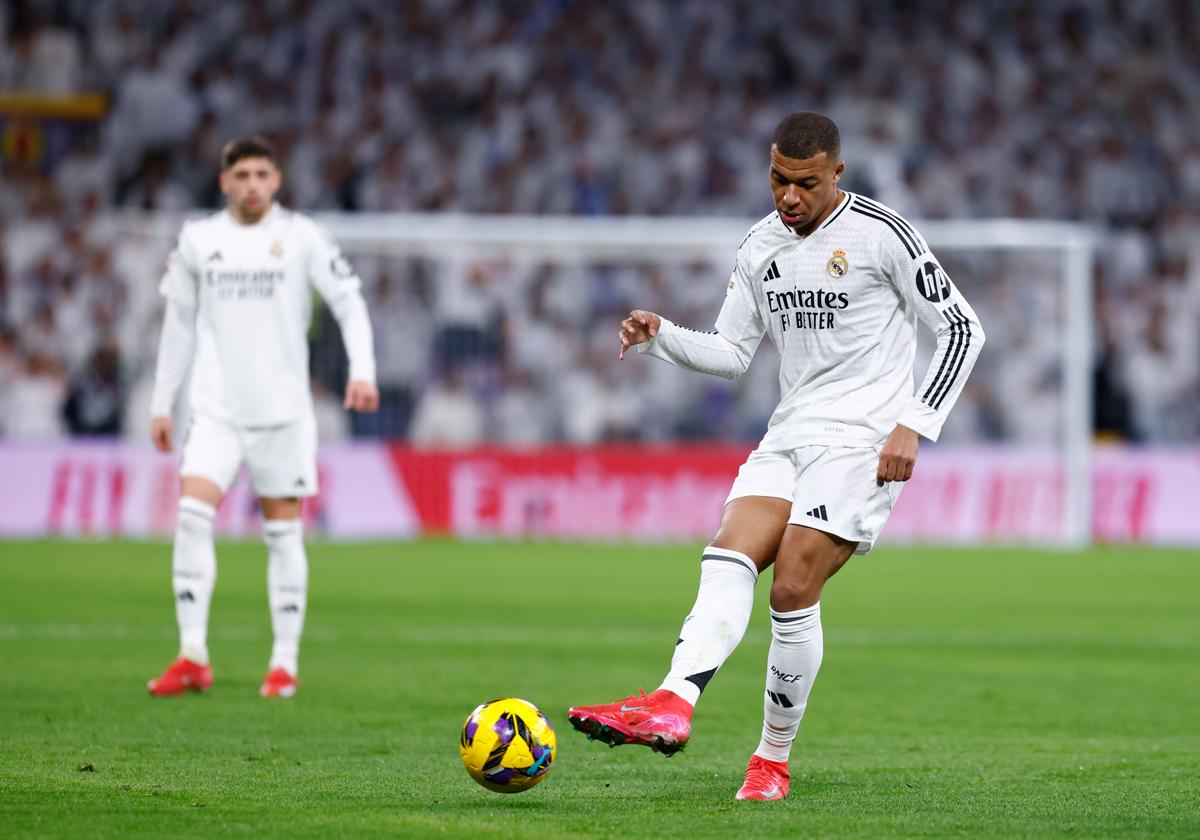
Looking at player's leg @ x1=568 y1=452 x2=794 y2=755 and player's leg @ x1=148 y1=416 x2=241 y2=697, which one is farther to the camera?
player's leg @ x1=148 y1=416 x2=241 y2=697

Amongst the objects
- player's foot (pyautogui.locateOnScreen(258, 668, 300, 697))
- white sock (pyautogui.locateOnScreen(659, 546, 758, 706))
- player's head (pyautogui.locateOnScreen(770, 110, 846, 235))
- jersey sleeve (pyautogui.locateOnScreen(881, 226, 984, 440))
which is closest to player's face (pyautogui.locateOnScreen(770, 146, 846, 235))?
player's head (pyautogui.locateOnScreen(770, 110, 846, 235))

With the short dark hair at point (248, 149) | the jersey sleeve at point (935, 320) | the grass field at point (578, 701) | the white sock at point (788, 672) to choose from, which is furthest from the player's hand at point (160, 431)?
the jersey sleeve at point (935, 320)

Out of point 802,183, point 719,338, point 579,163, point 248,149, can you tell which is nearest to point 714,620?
point 719,338

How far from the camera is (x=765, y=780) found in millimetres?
6281

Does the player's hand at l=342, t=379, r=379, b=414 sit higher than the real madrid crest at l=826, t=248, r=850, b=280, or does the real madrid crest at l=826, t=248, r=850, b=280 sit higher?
the real madrid crest at l=826, t=248, r=850, b=280

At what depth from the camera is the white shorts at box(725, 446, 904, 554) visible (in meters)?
6.21

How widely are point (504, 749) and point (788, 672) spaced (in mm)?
982

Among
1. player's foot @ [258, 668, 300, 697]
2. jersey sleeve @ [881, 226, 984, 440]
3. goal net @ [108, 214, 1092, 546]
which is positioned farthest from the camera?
goal net @ [108, 214, 1092, 546]

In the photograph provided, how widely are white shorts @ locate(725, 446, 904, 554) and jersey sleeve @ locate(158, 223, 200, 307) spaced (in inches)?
157

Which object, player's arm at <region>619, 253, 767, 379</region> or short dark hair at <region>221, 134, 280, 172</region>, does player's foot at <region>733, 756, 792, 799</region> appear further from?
short dark hair at <region>221, 134, 280, 172</region>

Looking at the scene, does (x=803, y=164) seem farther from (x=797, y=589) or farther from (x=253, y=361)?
(x=253, y=361)

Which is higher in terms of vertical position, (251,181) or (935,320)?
(251,181)

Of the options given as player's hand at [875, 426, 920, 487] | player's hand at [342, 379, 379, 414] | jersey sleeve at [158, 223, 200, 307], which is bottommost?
player's hand at [875, 426, 920, 487]

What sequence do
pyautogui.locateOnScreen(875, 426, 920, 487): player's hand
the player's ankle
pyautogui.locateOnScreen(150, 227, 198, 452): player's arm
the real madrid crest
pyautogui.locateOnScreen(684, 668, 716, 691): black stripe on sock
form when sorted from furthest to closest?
1. pyautogui.locateOnScreen(150, 227, 198, 452): player's arm
2. the real madrid crest
3. pyautogui.locateOnScreen(875, 426, 920, 487): player's hand
4. pyautogui.locateOnScreen(684, 668, 716, 691): black stripe on sock
5. the player's ankle
